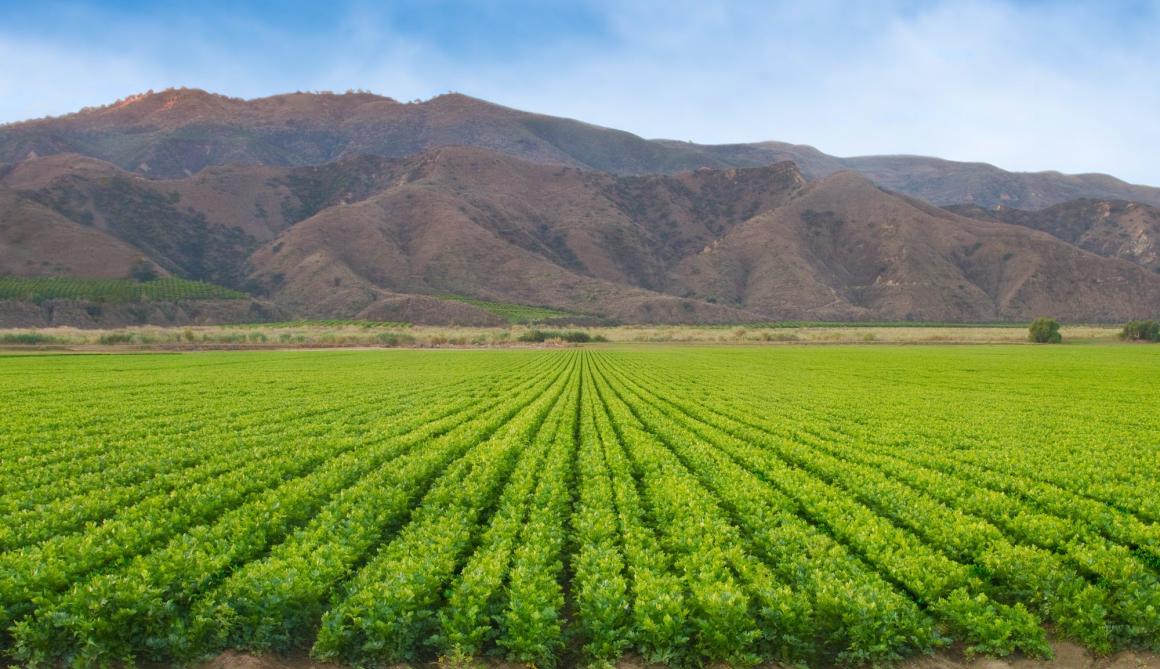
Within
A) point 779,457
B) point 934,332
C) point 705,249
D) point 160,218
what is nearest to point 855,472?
point 779,457

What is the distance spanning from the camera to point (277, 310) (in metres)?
134

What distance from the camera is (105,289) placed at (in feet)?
392

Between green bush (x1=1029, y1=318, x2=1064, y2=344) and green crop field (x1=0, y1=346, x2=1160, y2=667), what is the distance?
3613 inches

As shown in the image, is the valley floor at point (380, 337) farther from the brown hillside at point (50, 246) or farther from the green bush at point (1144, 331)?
the brown hillside at point (50, 246)

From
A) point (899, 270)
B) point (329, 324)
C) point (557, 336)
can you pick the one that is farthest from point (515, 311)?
point (899, 270)

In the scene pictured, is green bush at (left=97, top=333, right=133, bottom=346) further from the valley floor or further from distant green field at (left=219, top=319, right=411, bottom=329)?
distant green field at (left=219, top=319, right=411, bottom=329)

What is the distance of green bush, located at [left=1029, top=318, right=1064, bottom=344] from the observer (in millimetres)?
96125

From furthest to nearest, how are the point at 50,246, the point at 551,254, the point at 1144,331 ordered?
the point at 551,254 → the point at 50,246 → the point at 1144,331

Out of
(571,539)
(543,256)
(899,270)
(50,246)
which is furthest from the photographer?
(543,256)

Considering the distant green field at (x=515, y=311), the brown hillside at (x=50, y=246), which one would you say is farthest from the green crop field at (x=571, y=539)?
the brown hillside at (x=50, y=246)

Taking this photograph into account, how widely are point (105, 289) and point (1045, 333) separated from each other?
161 m

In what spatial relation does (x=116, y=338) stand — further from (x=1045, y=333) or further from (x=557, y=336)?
(x=1045, y=333)

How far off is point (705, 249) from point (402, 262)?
8594 centimetres

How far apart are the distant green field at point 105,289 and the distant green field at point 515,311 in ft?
155
